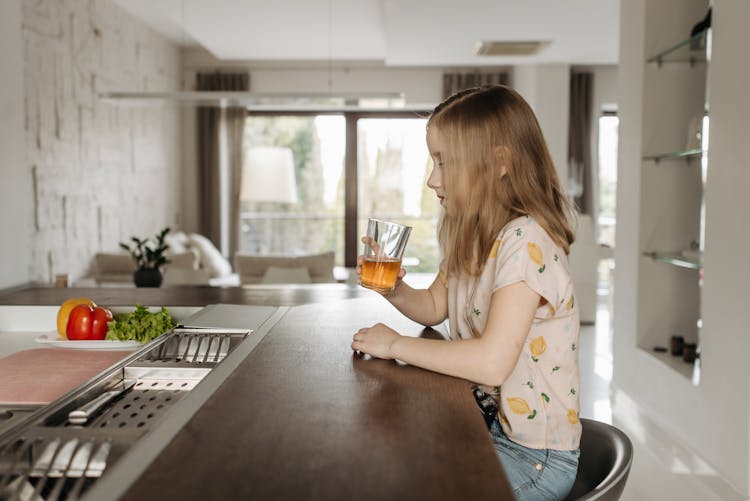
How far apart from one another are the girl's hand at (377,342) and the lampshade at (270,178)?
6.06 m

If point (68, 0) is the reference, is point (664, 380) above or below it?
below

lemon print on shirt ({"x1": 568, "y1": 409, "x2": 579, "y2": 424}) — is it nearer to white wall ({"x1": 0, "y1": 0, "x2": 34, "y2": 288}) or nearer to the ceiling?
white wall ({"x1": 0, "y1": 0, "x2": 34, "y2": 288})

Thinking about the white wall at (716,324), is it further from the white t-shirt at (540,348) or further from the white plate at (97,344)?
the white plate at (97,344)

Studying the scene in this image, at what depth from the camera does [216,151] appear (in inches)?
300

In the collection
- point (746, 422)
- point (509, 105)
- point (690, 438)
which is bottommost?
point (690, 438)

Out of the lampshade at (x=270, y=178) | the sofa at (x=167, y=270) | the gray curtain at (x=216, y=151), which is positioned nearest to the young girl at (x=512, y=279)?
the sofa at (x=167, y=270)

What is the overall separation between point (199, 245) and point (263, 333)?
5.34m

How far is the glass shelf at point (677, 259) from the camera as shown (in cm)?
295

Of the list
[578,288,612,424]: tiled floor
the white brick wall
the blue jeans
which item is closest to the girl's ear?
the blue jeans

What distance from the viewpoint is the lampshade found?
23.7 ft

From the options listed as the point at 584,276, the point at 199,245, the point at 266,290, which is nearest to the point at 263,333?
the point at 266,290

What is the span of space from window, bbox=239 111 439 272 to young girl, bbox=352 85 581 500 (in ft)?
22.0

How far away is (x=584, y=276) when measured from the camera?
585cm

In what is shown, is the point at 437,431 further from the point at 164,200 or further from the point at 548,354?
the point at 164,200
